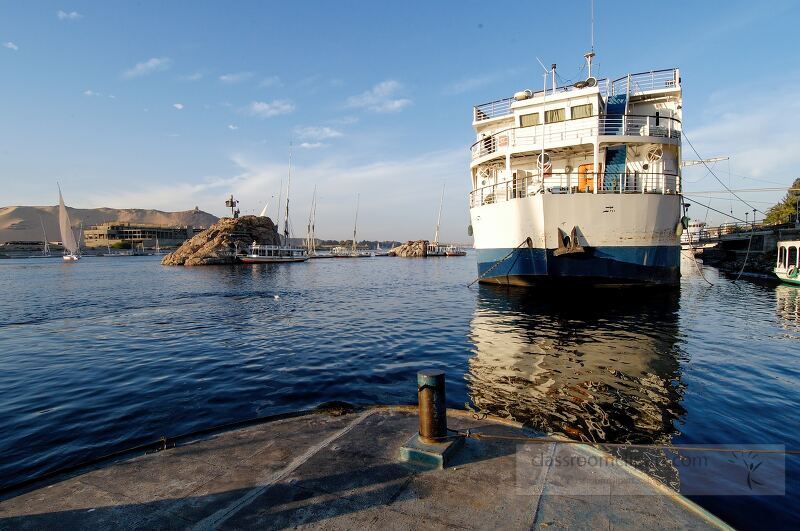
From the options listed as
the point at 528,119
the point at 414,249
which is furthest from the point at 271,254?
the point at 528,119

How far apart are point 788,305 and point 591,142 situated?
13407mm

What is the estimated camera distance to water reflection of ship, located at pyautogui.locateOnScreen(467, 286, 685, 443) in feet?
22.3

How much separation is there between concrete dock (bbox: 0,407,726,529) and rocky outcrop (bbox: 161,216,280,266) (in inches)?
3589

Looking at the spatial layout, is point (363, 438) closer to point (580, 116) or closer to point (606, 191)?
point (606, 191)

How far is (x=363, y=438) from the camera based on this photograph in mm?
5492

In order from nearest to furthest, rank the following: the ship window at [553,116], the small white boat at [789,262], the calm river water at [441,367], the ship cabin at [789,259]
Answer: the calm river water at [441,367] → the ship window at [553,116] → the small white boat at [789,262] → the ship cabin at [789,259]

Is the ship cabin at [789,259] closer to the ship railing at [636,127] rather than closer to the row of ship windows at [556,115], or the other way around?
the ship railing at [636,127]

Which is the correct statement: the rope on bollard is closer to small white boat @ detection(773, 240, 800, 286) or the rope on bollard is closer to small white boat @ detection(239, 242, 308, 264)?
small white boat @ detection(773, 240, 800, 286)

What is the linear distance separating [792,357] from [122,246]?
225 metres

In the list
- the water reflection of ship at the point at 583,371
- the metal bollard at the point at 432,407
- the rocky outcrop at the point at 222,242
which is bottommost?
the water reflection of ship at the point at 583,371

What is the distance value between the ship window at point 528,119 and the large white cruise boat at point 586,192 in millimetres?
63

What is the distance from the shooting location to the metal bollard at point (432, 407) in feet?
16.0

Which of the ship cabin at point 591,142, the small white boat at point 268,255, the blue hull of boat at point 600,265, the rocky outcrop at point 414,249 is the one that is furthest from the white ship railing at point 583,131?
the rocky outcrop at point 414,249

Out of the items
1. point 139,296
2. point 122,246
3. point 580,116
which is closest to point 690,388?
point 580,116
